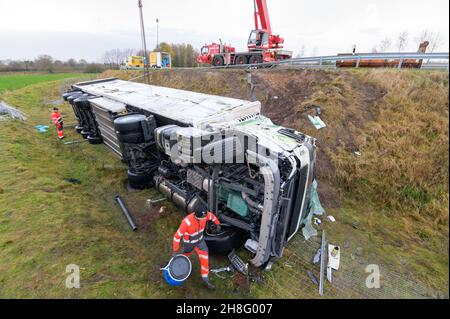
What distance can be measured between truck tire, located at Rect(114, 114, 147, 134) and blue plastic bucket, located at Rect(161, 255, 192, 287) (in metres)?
3.19

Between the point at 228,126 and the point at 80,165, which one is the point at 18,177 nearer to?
the point at 80,165

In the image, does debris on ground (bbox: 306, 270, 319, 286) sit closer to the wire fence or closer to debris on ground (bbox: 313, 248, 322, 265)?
the wire fence

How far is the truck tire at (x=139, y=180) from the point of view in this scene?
6016mm

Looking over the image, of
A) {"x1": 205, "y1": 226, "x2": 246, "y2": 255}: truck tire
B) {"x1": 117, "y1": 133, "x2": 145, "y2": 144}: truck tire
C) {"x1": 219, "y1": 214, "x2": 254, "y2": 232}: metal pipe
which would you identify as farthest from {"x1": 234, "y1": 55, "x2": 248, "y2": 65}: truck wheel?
{"x1": 205, "y1": 226, "x2": 246, "y2": 255}: truck tire

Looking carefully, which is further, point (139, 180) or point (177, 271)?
point (139, 180)

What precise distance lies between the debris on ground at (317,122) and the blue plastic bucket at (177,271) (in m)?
5.92

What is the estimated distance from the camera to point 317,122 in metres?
7.41

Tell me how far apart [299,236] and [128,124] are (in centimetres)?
457

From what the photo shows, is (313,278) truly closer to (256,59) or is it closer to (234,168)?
(234,168)

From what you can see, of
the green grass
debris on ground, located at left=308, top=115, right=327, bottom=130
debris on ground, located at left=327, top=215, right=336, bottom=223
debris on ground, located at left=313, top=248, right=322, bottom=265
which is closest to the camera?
debris on ground, located at left=313, top=248, right=322, bottom=265

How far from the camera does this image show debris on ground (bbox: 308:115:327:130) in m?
7.31

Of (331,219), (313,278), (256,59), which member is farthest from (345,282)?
(256,59)

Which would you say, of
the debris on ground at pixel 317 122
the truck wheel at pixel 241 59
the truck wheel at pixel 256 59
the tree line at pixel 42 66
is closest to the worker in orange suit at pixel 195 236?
the debris on ground at pixel 317 122

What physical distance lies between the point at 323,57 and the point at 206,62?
870cm
